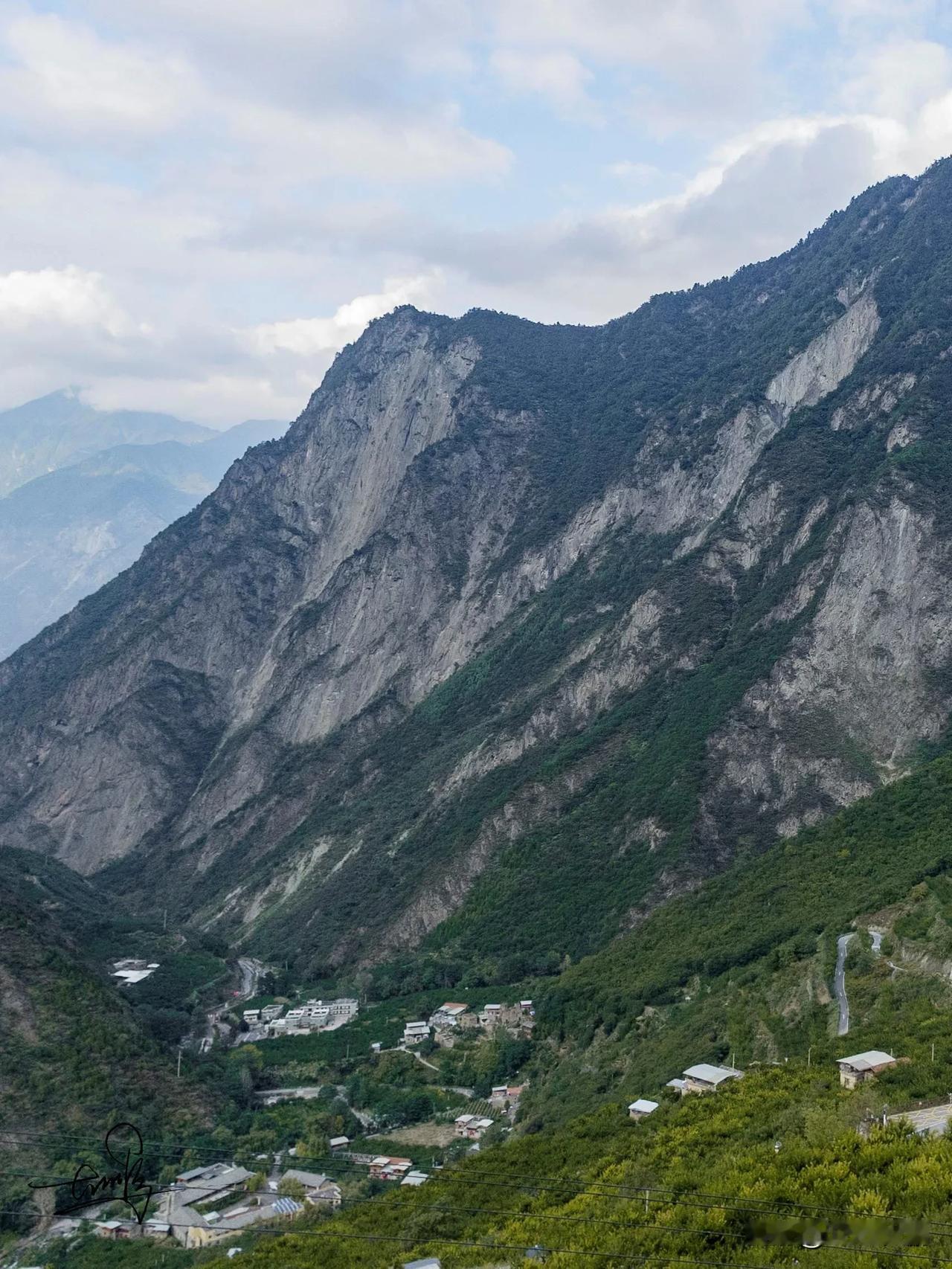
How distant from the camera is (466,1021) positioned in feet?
263

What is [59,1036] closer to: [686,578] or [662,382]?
[686,578]

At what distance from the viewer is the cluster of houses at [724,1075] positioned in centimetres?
3481

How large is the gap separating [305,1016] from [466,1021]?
1644cm

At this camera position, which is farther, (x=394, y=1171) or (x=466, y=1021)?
(x=466, y=1021)

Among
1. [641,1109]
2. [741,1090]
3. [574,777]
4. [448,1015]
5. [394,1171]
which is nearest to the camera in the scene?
[741,1090]

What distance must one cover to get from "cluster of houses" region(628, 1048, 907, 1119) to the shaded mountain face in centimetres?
4204

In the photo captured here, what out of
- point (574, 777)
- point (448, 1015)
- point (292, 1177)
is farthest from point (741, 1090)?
point (574, 777)

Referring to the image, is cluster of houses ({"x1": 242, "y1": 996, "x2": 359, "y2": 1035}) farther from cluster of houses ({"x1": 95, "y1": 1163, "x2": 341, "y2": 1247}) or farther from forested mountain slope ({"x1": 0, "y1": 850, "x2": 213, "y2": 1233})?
cluster of houses ({"x1": 95, "y1": 1163, "x2": 341, "y2": 1247})

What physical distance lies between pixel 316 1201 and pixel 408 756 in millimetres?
89782

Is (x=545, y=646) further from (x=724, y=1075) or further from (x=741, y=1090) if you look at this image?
(x=741, y=1090)

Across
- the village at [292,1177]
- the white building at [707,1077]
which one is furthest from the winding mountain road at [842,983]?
the village at [292,1177]

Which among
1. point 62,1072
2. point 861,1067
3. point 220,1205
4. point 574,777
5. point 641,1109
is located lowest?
point 220,1205

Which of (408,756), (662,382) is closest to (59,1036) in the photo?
(408,756)

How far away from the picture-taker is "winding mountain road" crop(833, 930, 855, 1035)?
154 ft
